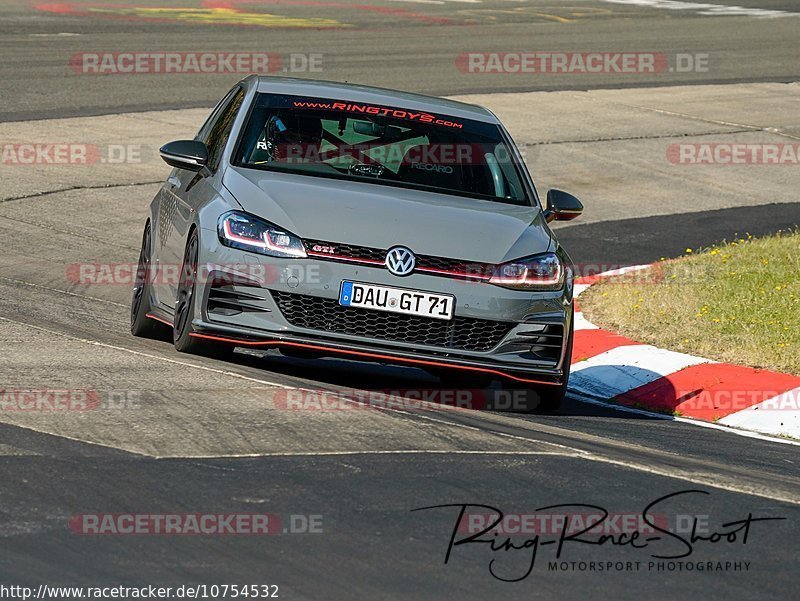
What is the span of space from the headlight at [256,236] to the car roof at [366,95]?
143cm

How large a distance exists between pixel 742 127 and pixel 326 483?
Answer: 49.5 ft

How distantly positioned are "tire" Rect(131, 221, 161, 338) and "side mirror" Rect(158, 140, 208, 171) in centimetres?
80

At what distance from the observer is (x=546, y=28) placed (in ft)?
101

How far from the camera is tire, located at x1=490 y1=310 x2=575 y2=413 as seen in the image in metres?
7.85

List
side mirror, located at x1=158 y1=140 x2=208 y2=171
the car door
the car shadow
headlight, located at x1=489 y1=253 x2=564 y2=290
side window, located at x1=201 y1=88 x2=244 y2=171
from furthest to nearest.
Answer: side window, located at x1=201 y1=88 x2=244 y2=171, side mirror, located at x1=158 y1=140 x2=208 y2=171, the car door, the car shadow, headlight, located at x1=489 y1=253 x2=564 y2=290

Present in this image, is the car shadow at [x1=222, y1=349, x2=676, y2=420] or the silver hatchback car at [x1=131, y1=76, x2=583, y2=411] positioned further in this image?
the car shadow at [x1=222, y1=349, x2=676, y2=420]

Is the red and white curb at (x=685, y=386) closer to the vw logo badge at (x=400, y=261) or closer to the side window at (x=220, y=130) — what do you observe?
the vw logo badge at (x=400, y=261)

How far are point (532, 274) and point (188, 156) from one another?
6.51ft

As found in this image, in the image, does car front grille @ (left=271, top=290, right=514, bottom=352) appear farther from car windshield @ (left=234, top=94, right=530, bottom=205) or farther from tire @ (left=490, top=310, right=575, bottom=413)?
car windshield @ (left=234, top=94, right=530, bottom=205)

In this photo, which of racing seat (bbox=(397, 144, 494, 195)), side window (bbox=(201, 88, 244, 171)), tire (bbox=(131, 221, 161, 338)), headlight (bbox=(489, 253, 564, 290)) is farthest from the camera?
tire (bbox=(131, 221, 161, 338))

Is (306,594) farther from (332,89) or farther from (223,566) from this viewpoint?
(332,89)

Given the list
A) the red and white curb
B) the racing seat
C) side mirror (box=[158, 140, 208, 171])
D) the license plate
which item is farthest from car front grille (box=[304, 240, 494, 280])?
the red and white curb

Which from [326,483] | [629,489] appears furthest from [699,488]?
[326,483]

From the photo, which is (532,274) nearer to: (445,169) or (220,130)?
(445,169)
